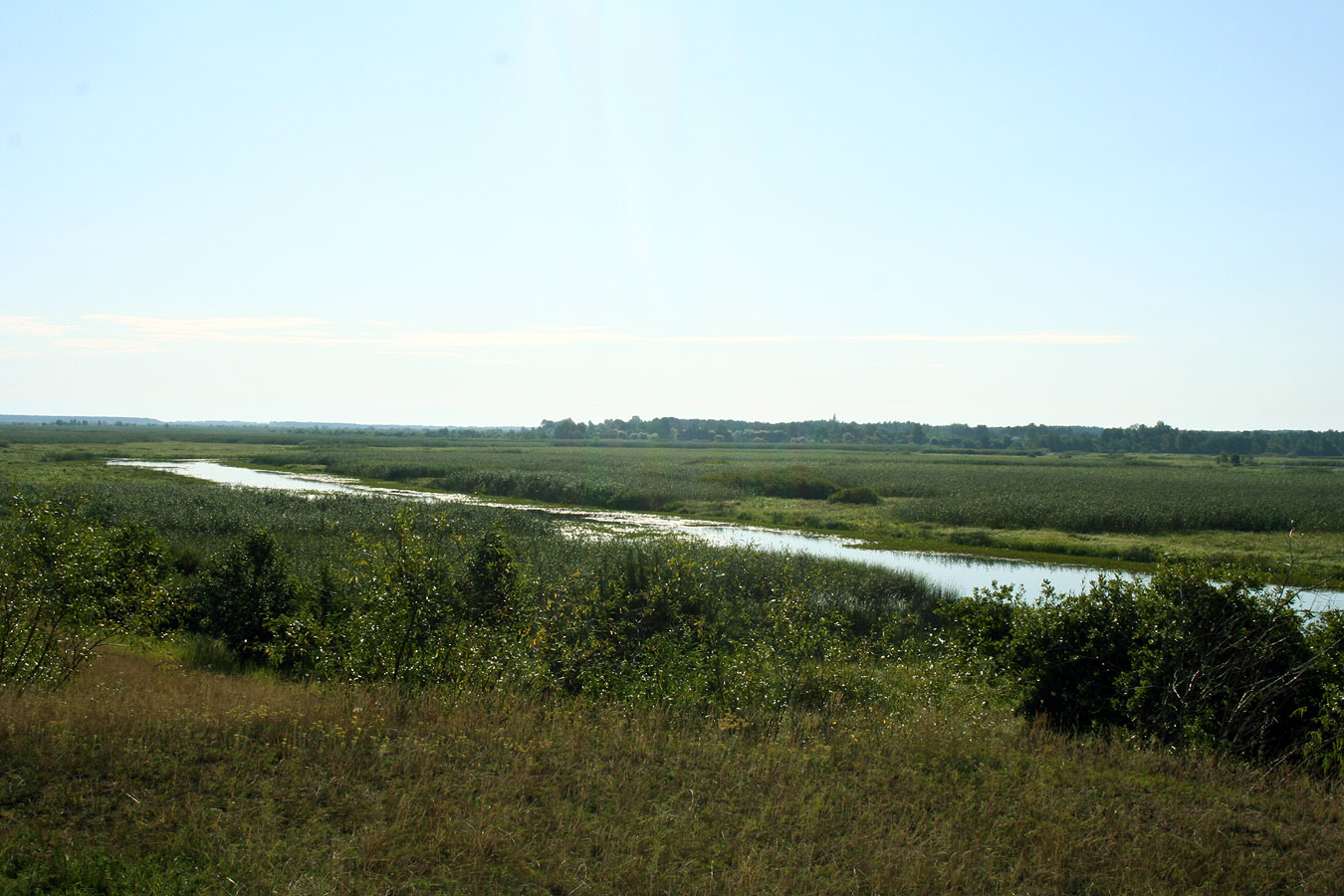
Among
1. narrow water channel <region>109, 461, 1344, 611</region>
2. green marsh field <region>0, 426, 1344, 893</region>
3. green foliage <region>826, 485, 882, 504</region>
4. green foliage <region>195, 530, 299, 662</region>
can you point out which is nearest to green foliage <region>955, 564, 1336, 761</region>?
green marsh field <region>0, 426, 1344, 893</region>

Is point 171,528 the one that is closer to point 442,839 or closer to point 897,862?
point 442,839

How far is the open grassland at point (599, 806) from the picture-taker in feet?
18.1

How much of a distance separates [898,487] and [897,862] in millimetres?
56186

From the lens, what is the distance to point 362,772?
271 inches

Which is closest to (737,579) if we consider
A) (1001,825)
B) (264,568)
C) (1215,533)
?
(264,568)

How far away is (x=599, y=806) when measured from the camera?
6.55m

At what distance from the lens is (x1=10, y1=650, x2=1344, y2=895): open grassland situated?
18.1ft

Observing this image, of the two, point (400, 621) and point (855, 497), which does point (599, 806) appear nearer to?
point (400, 621)

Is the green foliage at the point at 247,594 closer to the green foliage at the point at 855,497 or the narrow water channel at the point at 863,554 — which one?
the narrow water channel at the point at 863,554

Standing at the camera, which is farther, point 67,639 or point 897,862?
point 67,639

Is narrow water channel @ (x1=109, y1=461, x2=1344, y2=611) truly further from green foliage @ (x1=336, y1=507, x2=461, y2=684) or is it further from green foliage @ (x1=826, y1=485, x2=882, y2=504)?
green foliage @ (x1=336, y1=507, x2=461, y2=684)

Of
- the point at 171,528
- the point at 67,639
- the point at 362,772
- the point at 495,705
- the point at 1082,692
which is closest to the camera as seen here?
the point at 362,772

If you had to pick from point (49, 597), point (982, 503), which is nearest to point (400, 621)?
point (49, 597)

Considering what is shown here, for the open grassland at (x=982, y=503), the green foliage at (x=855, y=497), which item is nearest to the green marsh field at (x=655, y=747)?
the open grassland at (x=982, y=503)
